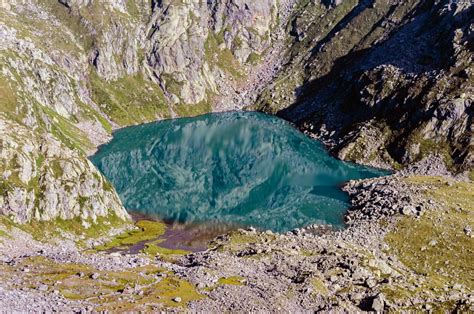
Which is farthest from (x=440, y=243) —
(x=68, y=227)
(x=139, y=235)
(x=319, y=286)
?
(x=68, y=227)

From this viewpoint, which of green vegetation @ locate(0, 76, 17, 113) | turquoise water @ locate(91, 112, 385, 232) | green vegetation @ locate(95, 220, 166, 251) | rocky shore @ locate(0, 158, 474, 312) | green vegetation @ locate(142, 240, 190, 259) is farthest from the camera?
turquoise water @ locate(91, 112, 385, 232)

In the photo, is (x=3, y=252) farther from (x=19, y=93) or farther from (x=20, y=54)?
(x=20, y=54)

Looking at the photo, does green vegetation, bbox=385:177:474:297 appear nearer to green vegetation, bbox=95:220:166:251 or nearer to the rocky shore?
the rocky shore

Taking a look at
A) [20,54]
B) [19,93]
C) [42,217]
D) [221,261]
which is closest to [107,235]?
[42,217]

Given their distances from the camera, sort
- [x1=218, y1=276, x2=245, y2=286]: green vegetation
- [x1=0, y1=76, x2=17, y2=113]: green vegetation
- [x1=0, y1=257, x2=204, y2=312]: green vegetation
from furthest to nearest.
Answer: [x1=0, y1=76, x2=17, y2=113]: green vegetation → [x1=218, y1=276, x2=245, y2=286]: green vegetation → [x1=0, y1=257, x2=204, y2=312]: green vegetation

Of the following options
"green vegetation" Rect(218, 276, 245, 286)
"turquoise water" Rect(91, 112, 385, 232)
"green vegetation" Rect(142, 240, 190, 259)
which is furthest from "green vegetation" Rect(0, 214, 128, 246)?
"green vegetation" Rect(218, 276, 245, 286)
